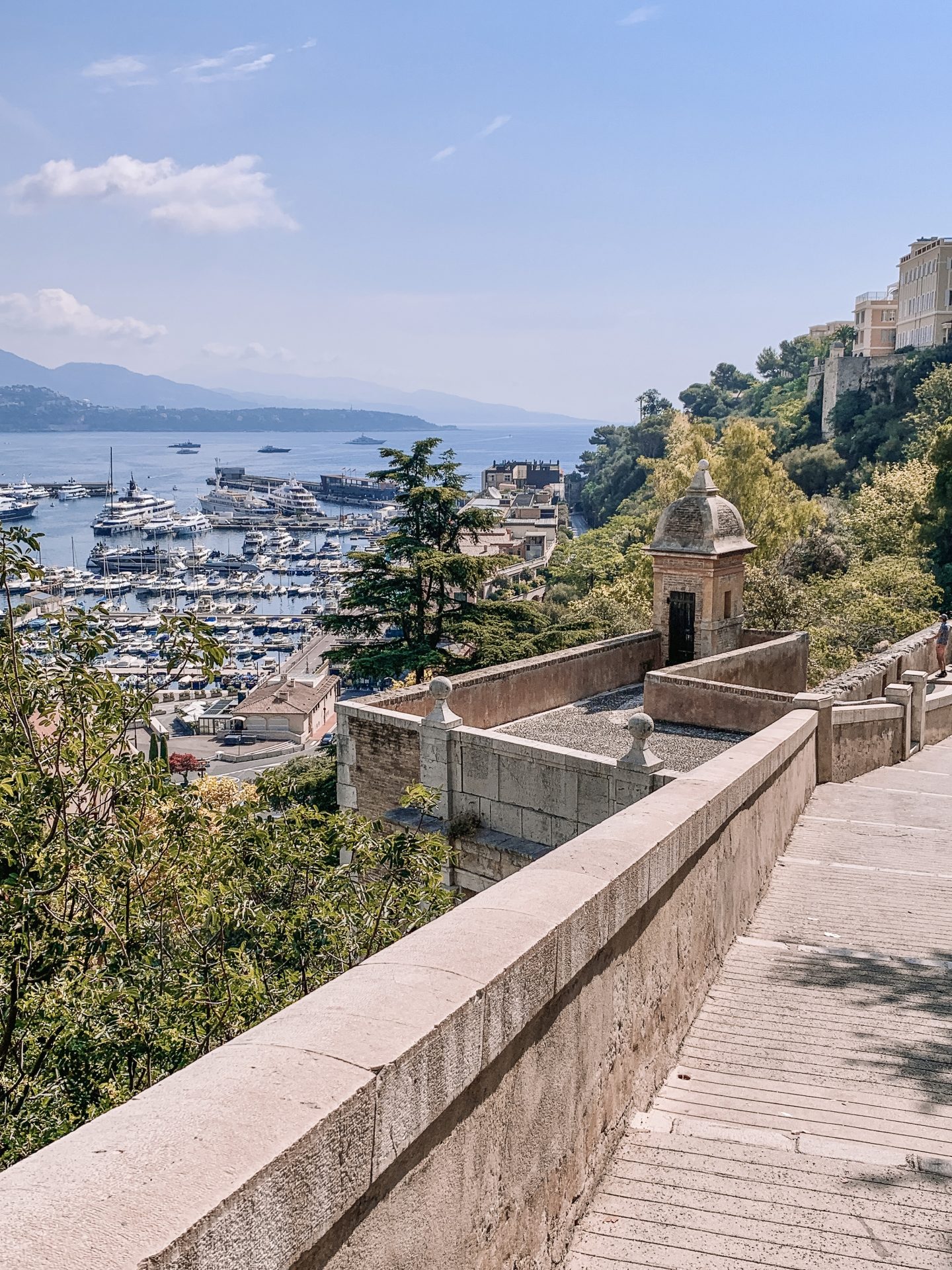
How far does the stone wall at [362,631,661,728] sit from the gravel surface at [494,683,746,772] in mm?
217

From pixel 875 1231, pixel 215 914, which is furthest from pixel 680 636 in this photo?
pixel 875 1231

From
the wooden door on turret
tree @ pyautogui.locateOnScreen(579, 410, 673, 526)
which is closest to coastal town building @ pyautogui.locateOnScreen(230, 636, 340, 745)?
tree @ pyautogui.locateOnScreen(579, 410, 673, 526)

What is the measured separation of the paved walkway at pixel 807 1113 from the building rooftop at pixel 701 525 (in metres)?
10.7

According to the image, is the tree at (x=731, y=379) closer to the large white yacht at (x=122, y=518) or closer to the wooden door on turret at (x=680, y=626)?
the large white yacht at (x=122, y=518)

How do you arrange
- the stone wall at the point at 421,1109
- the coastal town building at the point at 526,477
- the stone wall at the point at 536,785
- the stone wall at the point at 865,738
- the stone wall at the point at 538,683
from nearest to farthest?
the stone wall at the point at 421,1109
the stone wall at the point at 536,785
the stone wall at the point at 865,738
the stone wall at the point at 538,683
the coastal town building at the point at 526,477

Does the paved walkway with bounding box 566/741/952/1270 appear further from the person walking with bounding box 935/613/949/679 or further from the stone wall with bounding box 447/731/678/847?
the person walking with bounding box 935/613/949/679

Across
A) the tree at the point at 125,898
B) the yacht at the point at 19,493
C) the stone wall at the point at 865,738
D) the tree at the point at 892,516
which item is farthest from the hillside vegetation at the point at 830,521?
the yacht at the point at 19,493

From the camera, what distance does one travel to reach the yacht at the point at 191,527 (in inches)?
7480

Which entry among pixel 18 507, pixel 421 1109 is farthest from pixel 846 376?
pixel 18 507

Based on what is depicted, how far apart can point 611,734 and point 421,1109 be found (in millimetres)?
11649

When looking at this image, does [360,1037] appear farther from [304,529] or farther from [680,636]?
[304,529]

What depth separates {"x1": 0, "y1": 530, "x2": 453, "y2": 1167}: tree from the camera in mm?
4945

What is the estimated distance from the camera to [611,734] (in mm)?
13883

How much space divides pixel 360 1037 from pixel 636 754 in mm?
7068
